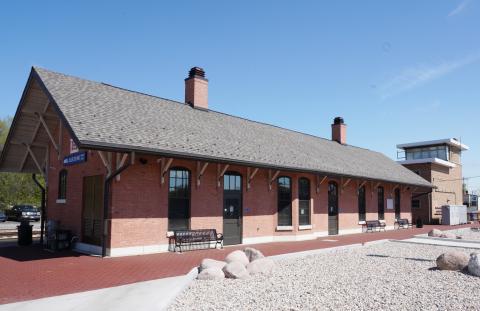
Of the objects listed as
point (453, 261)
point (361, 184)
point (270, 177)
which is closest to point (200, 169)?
point (270, 177)

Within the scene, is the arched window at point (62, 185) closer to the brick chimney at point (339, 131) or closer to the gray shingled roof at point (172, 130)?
the gray shingled roof at point (172, 130)

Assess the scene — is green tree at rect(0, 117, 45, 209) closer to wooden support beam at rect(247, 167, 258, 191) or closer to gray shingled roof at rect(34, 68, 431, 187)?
gray shingled roof at rect(34, 68, 431, 187)

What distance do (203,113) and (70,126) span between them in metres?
8.60

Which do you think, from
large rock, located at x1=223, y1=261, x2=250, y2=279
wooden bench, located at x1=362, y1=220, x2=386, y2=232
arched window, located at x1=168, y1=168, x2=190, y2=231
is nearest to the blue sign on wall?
arched window, located at x1=168, y1=168, x2=190, y2=231

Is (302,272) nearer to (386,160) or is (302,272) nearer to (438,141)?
(386,160)

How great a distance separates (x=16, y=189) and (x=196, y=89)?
34.3m

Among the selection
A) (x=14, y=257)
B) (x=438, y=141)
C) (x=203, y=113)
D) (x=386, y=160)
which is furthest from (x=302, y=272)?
(x=438, y=141)

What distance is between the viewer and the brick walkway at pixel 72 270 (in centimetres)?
807

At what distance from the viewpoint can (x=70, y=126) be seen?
11.4m

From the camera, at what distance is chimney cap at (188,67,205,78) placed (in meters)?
19.6

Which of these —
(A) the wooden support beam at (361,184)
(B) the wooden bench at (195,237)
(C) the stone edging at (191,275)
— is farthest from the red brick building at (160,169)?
(C) the stone edging at (191,275)

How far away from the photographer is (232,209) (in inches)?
635

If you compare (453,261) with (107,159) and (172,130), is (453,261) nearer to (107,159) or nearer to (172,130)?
(172,130)

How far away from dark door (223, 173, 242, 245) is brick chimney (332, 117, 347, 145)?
15835 millimetres
